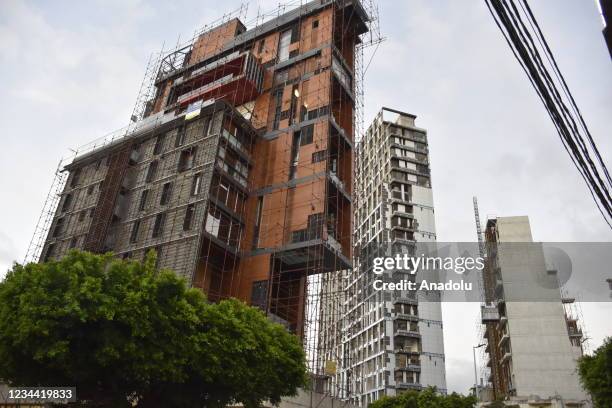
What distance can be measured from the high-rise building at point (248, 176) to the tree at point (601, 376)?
17512 millimetres

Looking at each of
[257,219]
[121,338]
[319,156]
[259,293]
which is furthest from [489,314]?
[121,338]

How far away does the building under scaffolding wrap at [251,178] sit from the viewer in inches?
1415

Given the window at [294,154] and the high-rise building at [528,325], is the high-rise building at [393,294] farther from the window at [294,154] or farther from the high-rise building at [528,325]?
the window at [294,154]

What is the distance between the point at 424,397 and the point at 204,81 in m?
33.9

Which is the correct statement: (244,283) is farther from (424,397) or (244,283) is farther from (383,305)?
(383,305)

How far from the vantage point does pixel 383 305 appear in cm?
6744

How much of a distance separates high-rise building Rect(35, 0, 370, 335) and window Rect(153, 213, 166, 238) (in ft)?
0.32

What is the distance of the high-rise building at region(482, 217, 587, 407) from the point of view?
2012 inches

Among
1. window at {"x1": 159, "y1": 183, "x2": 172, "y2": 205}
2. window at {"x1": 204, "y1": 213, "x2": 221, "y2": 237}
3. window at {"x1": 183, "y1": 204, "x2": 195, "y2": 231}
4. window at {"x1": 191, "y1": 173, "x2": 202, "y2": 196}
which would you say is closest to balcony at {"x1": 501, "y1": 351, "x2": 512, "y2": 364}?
window at {"x1": 204, "y1": 213, "x2": 221, "y2": 237}

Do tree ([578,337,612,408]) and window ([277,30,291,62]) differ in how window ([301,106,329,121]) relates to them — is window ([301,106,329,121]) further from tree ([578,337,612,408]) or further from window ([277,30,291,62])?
tree ([578,337,612,408])

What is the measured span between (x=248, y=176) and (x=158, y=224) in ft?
27.5

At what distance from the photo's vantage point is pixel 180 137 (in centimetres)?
4131

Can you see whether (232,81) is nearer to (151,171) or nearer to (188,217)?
(151,171)

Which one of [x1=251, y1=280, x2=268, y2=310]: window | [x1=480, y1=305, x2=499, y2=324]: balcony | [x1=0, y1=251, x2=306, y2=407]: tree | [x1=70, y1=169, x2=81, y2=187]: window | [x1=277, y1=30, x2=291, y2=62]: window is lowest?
[x1=0, y1=251, x2=306, y2=407]: tree
